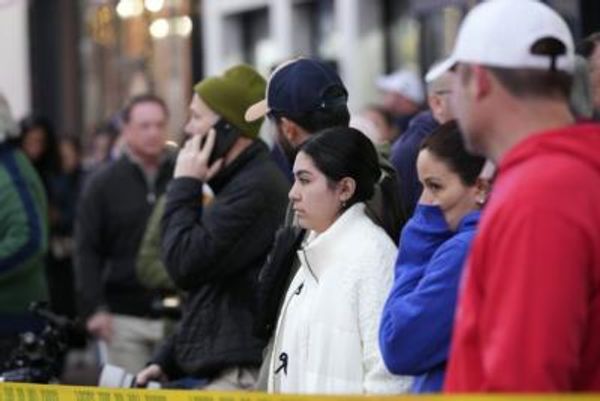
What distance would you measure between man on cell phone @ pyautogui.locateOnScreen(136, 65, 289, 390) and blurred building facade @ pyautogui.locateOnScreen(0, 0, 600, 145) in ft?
8.10

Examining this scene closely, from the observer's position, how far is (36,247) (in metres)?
8.86

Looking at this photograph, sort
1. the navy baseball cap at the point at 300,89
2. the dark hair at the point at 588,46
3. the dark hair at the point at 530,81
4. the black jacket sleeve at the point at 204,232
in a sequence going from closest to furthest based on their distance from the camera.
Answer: the dark hair at the point at 530,81
the dark hair at the point at 588,46
the navy baseball cap at the point at 300,89
the black jacket sleeve at the point at 204,232

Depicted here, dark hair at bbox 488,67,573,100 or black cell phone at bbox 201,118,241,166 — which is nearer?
dark hair at bbox 488,67,573,100

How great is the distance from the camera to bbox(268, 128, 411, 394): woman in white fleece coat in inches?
217

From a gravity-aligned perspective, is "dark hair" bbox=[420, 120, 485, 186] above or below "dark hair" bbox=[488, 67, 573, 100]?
below

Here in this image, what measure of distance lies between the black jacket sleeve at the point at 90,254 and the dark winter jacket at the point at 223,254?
135 inches

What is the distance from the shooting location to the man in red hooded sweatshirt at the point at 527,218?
3.45 metres

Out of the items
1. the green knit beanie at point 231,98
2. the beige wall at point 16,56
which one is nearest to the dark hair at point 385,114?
the green knit beanie at point 231,98

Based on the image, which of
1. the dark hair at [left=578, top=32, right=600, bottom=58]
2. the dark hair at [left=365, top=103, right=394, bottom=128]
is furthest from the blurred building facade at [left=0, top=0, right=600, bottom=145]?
the dark hair at [left=578, top=32, right=600, bottom=58]

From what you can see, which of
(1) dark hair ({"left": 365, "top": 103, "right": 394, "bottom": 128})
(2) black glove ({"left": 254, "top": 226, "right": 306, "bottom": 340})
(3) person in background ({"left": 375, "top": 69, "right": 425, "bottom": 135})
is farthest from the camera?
(3) person in background ({"left": 375, "top": 69, "right": 425, "bottom": 135})

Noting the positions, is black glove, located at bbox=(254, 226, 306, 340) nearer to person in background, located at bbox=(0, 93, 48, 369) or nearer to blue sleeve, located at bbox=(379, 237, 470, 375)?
blue sleeve, located at bbox=(379, 237, 470, 375)

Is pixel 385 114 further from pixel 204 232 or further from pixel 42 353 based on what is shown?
pixel 204 232

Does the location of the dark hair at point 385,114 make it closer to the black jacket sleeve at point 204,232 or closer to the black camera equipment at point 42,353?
the black camera equipment at point 42,353

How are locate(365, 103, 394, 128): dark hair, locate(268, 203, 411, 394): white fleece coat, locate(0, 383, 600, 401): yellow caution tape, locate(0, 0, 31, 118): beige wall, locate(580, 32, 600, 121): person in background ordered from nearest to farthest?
1. locate(0, 383, 600, 401): yellow caution tape
2. locate(268, 203, 411, 394): white fleece coat
3. locate(580, 32, 600, 121): person in background
4. locate(365, 103, 394, 128): dark hair
5. locate(0, 0, 31, 118): beige wall
